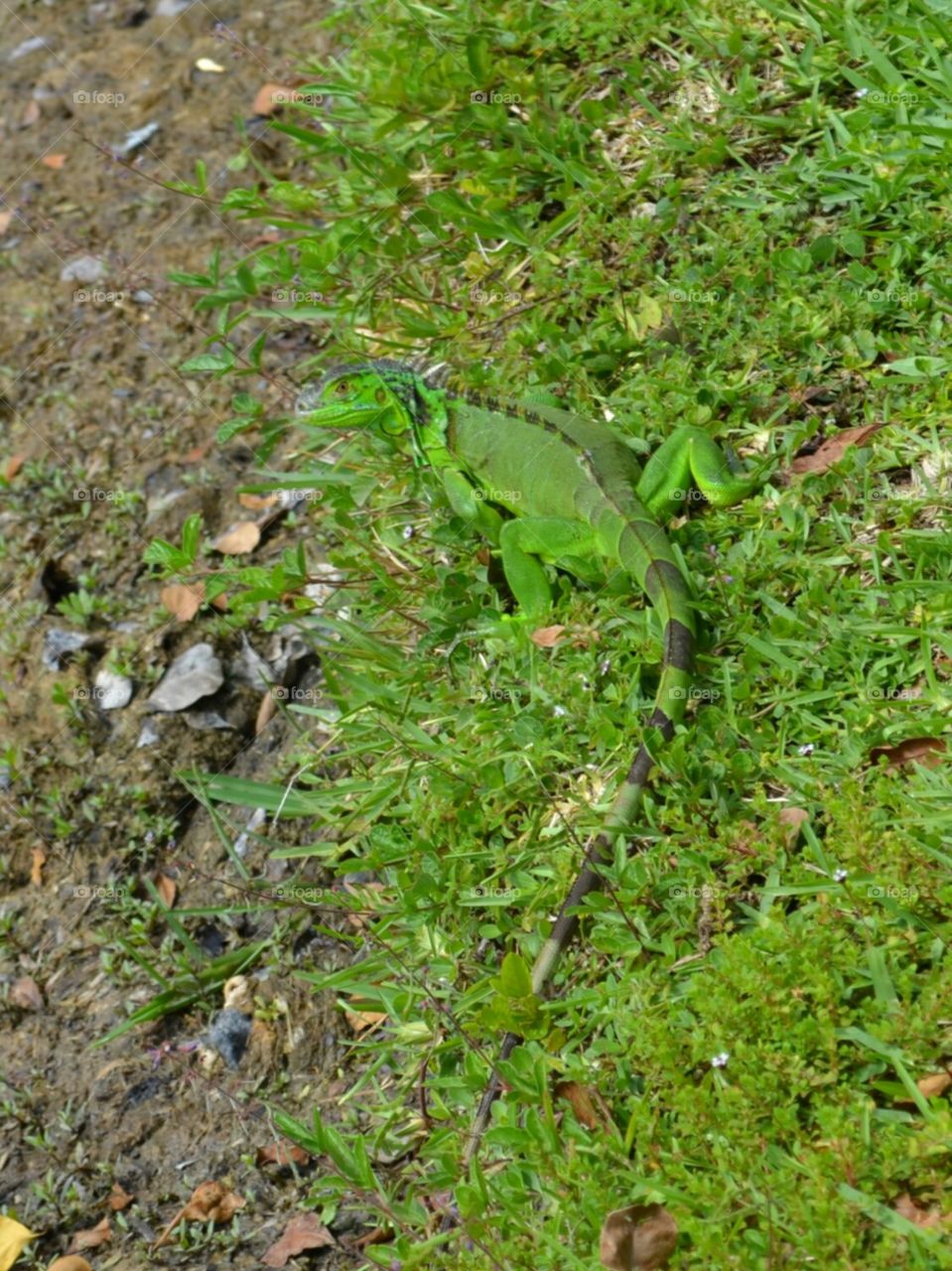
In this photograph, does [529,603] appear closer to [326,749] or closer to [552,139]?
[326,749]

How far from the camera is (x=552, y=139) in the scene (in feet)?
16.9

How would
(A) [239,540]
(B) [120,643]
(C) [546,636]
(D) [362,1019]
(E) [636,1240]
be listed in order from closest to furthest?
(E) [636,1240]
(D) [362,1019]
(C) [546,636]
(B) [120,643]
(A) [239,540]

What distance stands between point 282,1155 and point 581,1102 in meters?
1.09

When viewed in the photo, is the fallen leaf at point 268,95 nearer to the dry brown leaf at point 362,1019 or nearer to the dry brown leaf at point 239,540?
the dry brown leaf at point 239,540

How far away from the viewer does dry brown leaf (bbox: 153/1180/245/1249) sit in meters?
3.60

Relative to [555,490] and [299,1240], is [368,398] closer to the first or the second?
[555,490]

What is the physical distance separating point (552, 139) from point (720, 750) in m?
2.95

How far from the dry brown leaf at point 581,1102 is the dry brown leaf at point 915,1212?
732mm

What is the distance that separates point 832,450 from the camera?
4.09 metres

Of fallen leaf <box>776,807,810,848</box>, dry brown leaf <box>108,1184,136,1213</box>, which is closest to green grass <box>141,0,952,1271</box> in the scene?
fallen leaf <box>776,807,810,848</box>

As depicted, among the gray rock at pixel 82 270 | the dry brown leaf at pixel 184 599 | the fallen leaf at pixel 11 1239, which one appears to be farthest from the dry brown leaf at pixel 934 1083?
the gray rock at pixel 82 270

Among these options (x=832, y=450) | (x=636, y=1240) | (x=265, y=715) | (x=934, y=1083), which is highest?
(x=832, y=450)

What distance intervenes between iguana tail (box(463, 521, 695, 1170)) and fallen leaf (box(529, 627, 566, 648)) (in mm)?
340

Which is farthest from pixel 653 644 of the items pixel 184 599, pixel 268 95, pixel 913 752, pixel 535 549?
pixel 268 95
